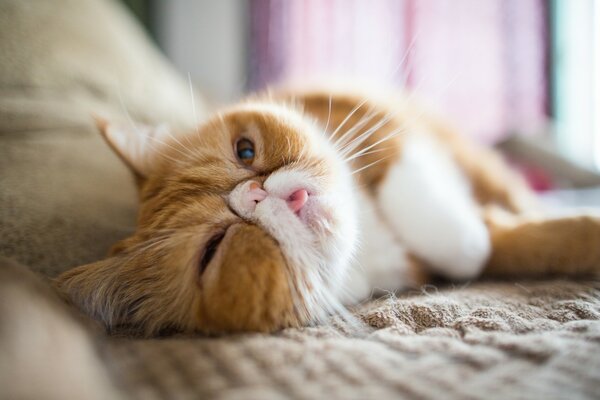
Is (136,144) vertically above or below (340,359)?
above

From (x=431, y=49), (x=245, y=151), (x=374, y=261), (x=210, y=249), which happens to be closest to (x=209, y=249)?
(x=210, y=249)

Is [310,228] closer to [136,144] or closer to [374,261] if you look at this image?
[374,261]

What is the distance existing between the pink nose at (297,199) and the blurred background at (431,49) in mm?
2119

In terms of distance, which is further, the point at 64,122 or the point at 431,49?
the point at 431,49

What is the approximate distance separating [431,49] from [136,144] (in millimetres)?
2594

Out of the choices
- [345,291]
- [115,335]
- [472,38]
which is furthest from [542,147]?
[115,335]

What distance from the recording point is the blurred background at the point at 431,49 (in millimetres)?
2908

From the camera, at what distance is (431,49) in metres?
3.07

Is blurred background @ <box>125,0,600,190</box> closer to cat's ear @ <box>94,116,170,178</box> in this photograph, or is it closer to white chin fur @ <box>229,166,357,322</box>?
cat's ear @ <box>94,116,170,178</box>

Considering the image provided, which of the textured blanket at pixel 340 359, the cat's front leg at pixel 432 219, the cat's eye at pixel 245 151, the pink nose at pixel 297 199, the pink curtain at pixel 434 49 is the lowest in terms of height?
the textured blanket at pixel 340 359

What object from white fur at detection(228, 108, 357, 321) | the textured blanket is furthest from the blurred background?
the textured blanket

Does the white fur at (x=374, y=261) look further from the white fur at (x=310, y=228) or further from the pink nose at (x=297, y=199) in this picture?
the pink nose at (x=297, y=199)

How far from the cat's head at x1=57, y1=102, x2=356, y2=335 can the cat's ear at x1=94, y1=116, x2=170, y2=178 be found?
2 centimetres

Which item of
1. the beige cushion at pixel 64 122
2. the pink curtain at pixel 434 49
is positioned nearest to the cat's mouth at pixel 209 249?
the beige cushion at pixel 64 122
